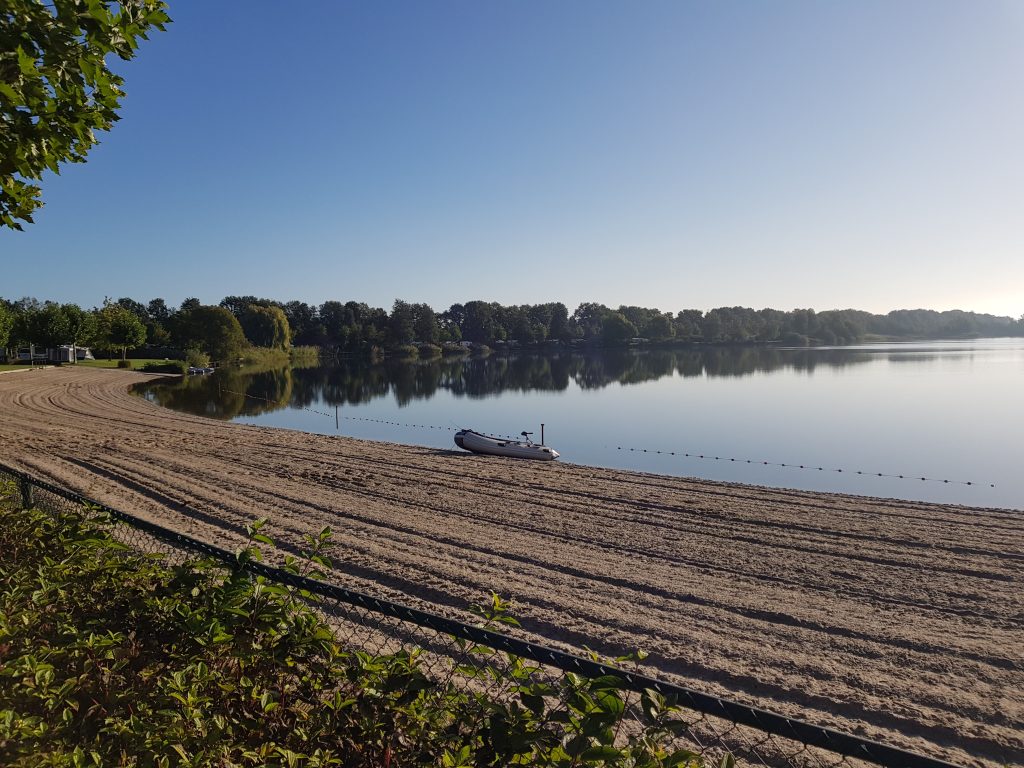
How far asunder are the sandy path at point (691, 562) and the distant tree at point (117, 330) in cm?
6091

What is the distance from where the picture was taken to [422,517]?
11953 mm

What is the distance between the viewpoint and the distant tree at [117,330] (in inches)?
2795

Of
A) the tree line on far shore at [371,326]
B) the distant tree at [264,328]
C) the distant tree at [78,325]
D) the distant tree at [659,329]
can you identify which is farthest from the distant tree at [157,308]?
the distant tree at [659,329]

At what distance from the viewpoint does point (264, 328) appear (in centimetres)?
10656

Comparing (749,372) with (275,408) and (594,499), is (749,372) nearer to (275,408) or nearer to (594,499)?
(275,408)

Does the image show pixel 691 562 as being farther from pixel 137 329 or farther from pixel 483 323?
pixel 483 323

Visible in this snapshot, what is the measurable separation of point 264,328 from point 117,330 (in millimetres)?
35248

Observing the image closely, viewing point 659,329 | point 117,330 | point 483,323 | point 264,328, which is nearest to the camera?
point 117,330

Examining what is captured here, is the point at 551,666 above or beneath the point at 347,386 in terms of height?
above

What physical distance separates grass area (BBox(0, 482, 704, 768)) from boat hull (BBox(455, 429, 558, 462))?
20388 mm

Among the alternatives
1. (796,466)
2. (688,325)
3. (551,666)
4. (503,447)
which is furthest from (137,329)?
(688,325)

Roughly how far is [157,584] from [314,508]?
360 inches

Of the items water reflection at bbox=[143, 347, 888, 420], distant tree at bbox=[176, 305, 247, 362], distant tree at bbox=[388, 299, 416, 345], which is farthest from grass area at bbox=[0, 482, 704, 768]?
distant tree at bbox=[388, 299, 416, 345]

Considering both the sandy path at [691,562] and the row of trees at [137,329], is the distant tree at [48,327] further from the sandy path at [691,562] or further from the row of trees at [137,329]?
the sandy path at [691,562]
